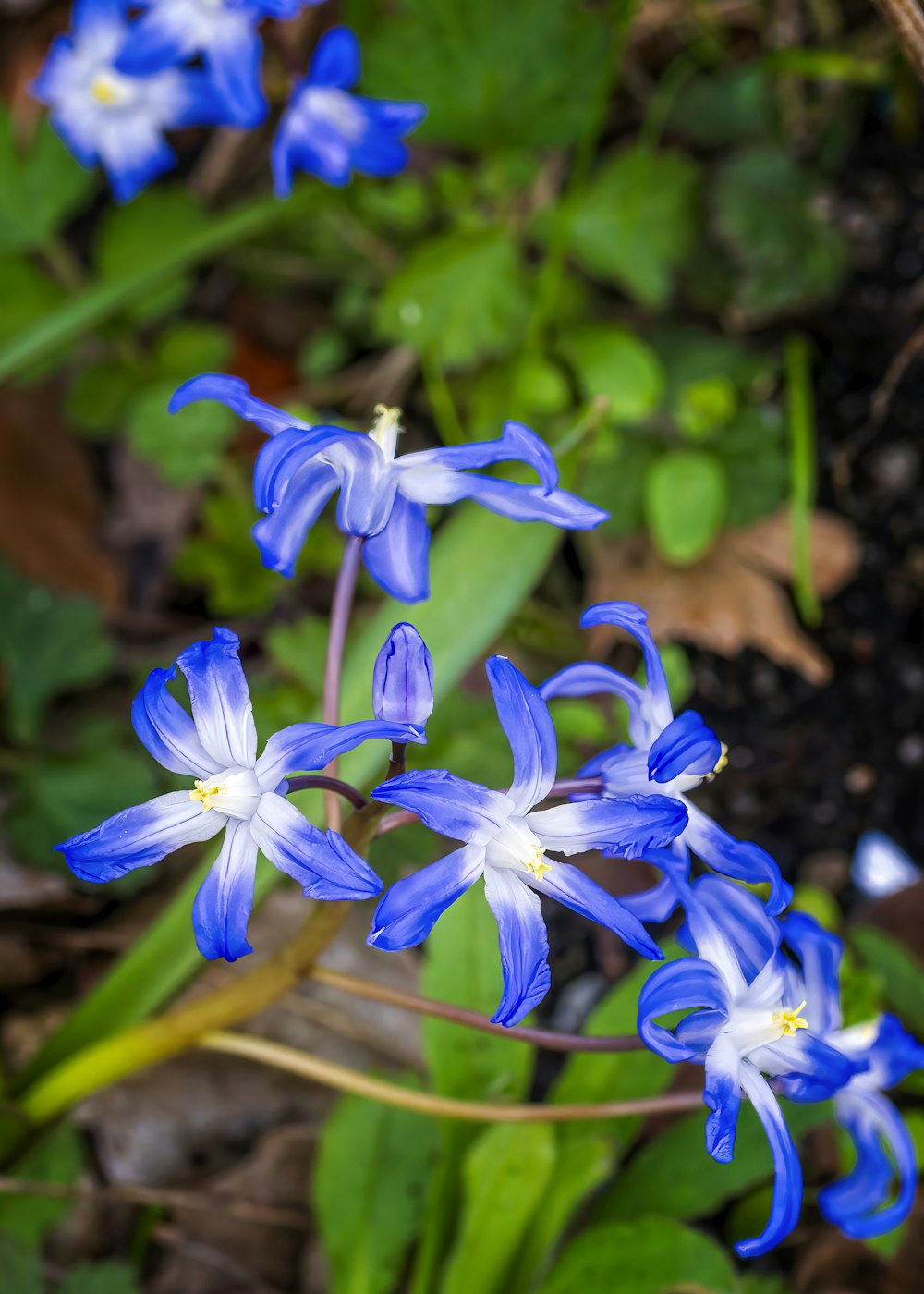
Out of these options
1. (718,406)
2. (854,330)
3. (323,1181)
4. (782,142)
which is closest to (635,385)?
(718,406)

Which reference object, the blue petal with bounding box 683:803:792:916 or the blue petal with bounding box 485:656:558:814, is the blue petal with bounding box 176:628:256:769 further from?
the blue petal with bounding box 683:803:792:916

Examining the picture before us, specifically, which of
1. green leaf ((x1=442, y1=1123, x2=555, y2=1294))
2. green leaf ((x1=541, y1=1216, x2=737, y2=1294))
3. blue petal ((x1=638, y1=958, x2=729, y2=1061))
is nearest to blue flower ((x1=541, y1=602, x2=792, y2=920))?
blue petal ((x1=638, y1=958, x2=729, y2=1061))

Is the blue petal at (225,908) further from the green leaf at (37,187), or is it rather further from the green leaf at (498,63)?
the green leaf at (37,187)

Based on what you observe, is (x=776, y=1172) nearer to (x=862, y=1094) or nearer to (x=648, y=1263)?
(x=862, y=1094)

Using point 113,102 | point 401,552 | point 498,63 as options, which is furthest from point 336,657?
point 113,102

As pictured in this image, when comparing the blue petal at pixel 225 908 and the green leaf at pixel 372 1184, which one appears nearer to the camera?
the blue petal at pixel 225 908

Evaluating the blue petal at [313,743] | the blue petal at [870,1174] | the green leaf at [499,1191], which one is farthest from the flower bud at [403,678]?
the blue petal at [870,1174]
